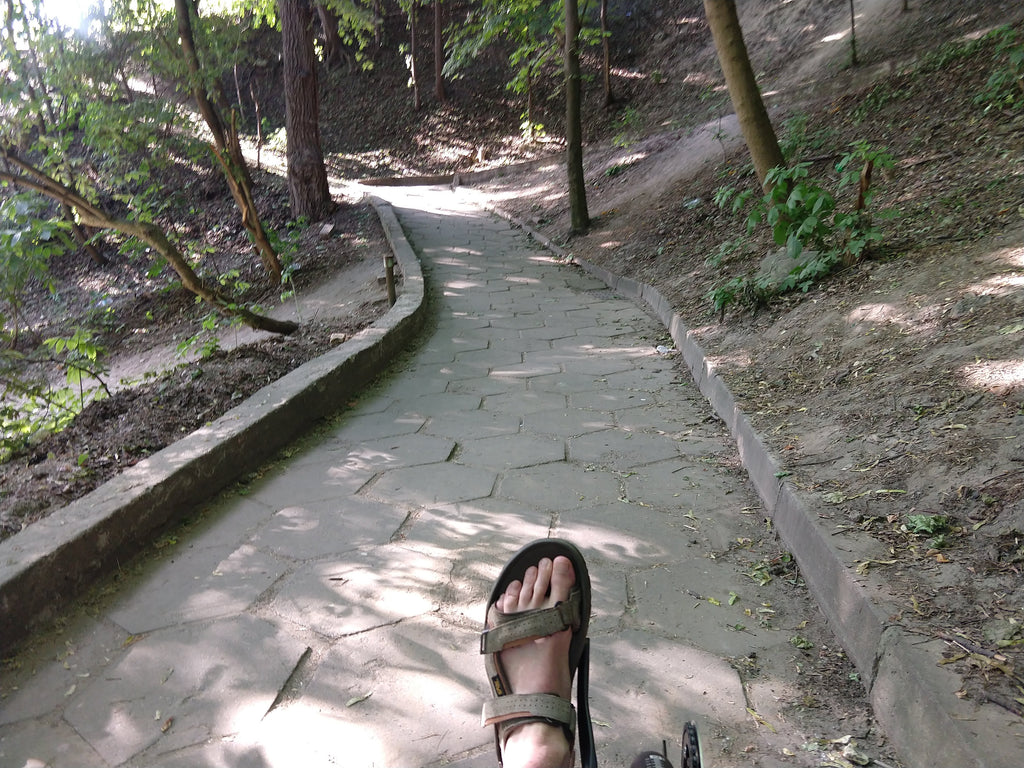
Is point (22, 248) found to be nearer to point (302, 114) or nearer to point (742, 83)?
point (742, 83)

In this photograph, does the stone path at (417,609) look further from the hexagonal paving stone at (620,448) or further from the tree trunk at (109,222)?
the tree trunk at (109,222)

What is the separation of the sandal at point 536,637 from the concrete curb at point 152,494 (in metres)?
1.33

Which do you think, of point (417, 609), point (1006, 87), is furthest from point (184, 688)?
point (1006, 87)

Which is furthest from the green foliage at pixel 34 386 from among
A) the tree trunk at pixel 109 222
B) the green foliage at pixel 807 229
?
the green foliage at pixel 807 229

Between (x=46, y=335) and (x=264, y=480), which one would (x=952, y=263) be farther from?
(x=46, y=335)

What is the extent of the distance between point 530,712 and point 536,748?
8 cm

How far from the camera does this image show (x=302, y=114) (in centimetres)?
1036

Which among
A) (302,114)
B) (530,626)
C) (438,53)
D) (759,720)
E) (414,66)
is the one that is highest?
(438,53)

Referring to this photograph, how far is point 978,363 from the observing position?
2541 mm

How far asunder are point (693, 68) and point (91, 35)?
1325cm

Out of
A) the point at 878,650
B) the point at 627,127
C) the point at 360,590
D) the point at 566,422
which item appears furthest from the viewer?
the point at 627,127

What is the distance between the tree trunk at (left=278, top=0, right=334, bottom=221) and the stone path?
8135 millimetres

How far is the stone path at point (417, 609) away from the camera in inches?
64.6

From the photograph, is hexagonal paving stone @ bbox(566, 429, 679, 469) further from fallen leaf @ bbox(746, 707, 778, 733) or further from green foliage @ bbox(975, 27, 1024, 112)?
green foliage @ bbox(975, 27, 1024, 112)
